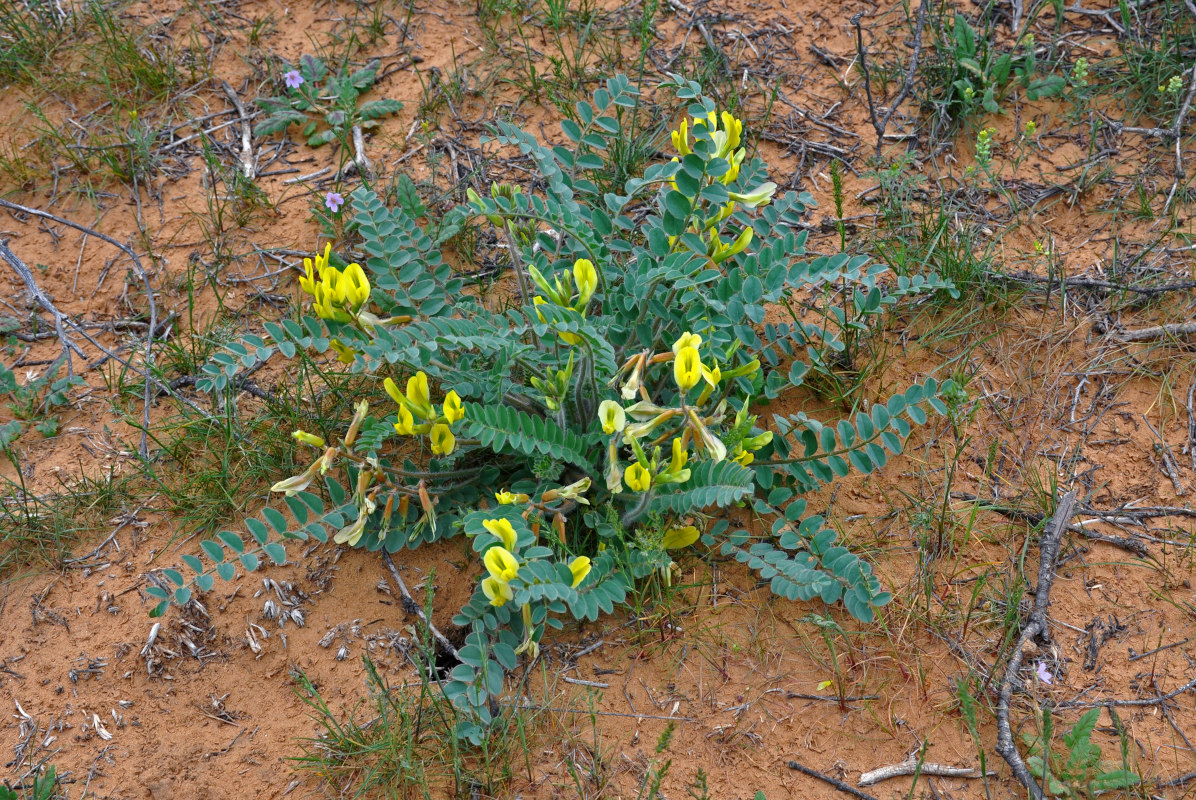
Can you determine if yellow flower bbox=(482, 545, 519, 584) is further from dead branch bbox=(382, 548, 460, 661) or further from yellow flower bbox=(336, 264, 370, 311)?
yellow flower bbox=(336, 264, 370, 311)

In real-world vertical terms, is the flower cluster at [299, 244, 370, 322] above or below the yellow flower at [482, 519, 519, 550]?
above

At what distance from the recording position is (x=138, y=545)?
106 inches

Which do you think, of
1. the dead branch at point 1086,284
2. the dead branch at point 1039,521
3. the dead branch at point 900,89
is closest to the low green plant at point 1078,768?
the dead branch at point 1039,521

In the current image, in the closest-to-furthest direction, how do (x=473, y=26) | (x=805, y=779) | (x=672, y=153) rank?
(x=805, y=779), (x=672, y=153), (x=473, y=26)

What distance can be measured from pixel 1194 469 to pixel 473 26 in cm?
331

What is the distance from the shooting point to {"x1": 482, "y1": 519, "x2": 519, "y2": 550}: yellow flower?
1.96 m

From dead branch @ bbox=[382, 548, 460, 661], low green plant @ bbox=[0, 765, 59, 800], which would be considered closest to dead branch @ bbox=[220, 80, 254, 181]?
dead branch @ bbox=[382, 548, 460, 661]

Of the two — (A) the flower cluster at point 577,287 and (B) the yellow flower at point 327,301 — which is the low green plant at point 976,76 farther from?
(B) the yellow flower at point 327,301

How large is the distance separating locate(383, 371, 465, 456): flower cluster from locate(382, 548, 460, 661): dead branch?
1.50 ft

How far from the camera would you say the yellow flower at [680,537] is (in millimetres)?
2445

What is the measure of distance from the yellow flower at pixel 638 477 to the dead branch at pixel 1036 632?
1.03 m

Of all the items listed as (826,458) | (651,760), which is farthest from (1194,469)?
(651,760)

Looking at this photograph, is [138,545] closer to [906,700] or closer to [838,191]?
[906,700]

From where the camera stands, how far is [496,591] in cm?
207
